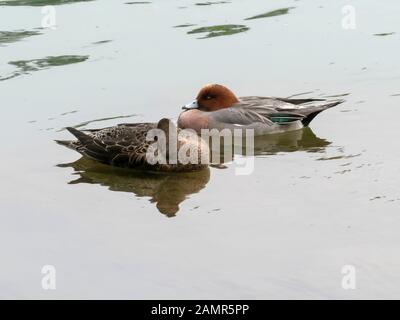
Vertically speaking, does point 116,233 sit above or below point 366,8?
below

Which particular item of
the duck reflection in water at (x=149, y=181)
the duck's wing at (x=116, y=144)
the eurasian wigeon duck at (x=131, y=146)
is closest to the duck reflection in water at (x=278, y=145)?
the eurasian wigeon duck at (x=131, y=146)

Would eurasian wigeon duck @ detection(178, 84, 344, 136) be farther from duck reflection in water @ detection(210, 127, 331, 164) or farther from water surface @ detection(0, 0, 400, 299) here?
water surface @ detection(0, 0, 400, 299)

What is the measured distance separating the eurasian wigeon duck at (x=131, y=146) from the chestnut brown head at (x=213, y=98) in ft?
4.02

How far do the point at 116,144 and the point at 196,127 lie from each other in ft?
5.27

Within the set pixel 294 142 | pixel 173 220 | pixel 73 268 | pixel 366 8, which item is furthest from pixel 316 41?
pixel 73 268

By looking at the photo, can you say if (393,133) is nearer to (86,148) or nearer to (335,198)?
(335,198)

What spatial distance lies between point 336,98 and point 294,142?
1.14 metres

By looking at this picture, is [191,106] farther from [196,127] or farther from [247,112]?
[247,112]

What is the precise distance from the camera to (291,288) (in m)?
6.29

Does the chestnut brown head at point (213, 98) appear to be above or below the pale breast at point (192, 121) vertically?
above

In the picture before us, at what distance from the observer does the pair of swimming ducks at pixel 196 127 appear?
906cm

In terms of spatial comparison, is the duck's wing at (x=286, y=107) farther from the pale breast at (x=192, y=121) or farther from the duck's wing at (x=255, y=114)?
the pale breast at (x=192, y=121)

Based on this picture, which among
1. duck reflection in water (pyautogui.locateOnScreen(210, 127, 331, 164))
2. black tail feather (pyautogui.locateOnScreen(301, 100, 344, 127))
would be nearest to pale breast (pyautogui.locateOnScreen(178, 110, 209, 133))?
duck reflection in water (pyautogui.locateOnScreen(210, 127, 331, 164))

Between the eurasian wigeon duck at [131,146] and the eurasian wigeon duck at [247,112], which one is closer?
the eurasian wigeon duck at [131,146]
